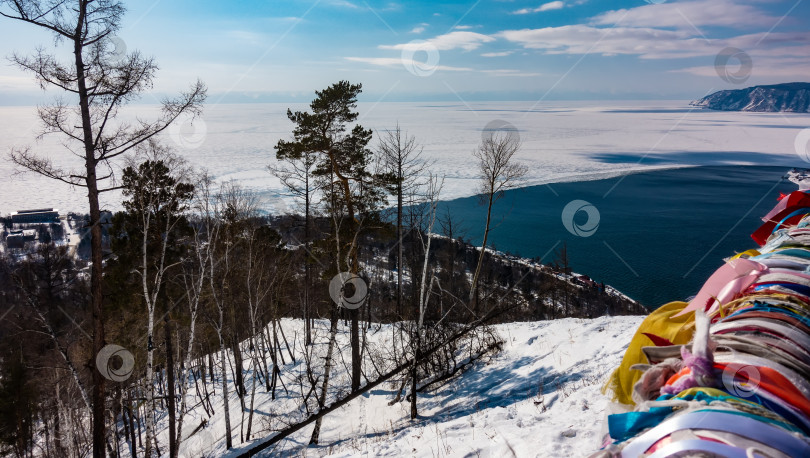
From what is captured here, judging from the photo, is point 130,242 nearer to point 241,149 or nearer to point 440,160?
point 440,160

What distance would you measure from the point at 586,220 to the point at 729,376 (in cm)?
8807

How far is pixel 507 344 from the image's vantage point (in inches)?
580

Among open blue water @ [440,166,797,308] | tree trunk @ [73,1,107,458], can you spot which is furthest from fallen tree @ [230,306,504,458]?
open blue water @ [440,166,797,308]

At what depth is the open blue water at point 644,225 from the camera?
53.7 meters

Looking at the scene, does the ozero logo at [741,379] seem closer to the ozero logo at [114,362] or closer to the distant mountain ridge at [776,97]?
the ozero logo at [114,362]

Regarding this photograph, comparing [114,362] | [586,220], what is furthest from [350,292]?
[586,220]

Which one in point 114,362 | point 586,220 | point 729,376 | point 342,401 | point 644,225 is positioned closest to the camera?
point 729,376

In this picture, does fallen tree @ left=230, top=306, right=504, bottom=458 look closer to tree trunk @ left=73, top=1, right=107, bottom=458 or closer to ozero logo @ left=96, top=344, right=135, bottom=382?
tree trunk @ left=73, top=1, right=107, bottom=458

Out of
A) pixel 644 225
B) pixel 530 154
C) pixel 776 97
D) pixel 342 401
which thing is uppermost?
pixel 776 97

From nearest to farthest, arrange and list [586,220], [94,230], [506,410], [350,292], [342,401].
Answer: [506,410]
[94,230]
[342,401]
[350,292]
[586,220]

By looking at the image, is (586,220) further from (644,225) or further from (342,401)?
(342,401)

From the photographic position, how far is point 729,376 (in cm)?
A: 102

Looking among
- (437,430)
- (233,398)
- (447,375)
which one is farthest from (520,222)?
(437,430)

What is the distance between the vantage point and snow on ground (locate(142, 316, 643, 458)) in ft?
17.9
